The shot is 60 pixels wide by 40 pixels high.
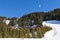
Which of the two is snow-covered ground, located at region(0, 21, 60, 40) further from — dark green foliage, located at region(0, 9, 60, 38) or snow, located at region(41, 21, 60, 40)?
dark green foliage, located at region(0, 9, 60, 38)

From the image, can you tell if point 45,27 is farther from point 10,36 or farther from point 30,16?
point 10,36

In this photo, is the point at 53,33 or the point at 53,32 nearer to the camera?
the point at 53,33

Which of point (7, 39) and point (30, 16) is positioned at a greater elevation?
point (30, 16)

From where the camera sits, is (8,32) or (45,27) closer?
(8,32)

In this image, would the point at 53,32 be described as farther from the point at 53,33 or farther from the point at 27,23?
the point at 27,23

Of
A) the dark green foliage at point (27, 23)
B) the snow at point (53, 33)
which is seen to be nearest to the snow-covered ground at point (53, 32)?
the snow at point (53, 33)

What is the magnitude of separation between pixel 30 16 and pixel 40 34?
973mm

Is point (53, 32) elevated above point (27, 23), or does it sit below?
below

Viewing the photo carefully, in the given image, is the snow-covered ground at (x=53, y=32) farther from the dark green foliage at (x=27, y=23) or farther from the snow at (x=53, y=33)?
the dark green foliage at (x=27, y=23)

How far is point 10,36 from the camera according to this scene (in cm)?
899

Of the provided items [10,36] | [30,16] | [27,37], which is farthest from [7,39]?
[30,16]

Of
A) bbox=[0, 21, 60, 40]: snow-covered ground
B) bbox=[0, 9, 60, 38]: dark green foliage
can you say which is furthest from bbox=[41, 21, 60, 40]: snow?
bbox=[0, 9, 60, 38]: dark green foliage

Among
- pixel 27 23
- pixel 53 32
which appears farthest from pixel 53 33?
pixel 27 23

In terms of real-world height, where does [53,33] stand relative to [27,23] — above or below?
below
